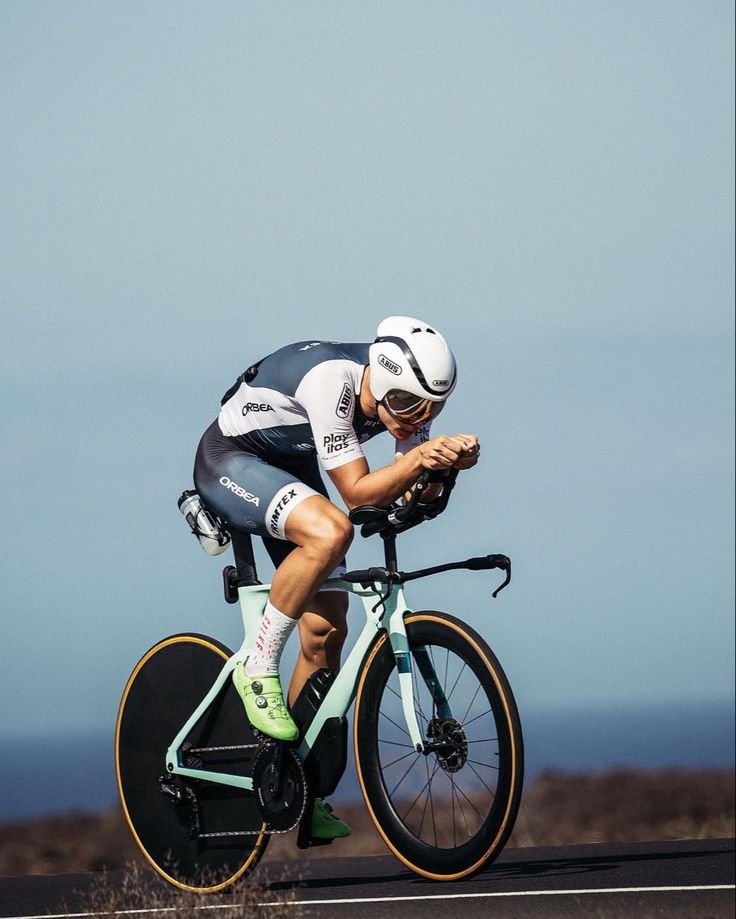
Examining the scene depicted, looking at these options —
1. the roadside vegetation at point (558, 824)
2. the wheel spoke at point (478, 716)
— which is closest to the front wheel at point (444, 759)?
the wheel spoke at point (478, 716)

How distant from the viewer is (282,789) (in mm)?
7895

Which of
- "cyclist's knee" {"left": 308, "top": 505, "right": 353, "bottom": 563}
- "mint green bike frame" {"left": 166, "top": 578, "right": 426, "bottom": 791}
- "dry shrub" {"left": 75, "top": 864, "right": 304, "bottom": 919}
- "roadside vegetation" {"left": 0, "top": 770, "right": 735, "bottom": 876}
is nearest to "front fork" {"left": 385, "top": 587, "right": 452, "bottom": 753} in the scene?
"mint green bike frame" {"left": 166, "top": 578, "right": 426, "bottom": 791}

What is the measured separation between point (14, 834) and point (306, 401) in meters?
13.3

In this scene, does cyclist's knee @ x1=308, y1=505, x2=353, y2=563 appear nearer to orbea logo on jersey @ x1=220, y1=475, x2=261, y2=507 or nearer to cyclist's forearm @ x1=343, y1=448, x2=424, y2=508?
cyclist's forearm @ x1=343, y1=448, x2=424, y2=508

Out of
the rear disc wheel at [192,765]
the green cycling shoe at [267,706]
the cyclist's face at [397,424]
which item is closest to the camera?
the cyclist's face at [397,424]

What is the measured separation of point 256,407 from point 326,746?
167 centimetres

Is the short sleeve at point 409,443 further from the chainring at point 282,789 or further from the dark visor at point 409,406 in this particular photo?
the chainring at point 282,789

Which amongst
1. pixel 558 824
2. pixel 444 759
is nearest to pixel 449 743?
pixel 444 759

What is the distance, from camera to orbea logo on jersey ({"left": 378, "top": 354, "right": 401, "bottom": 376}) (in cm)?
759

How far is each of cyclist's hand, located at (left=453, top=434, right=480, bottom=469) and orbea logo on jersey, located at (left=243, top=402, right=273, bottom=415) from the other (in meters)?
1.22

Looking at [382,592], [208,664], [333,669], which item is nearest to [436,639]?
[382,592]

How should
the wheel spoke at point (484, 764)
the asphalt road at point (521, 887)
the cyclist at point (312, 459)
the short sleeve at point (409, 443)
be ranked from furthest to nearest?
the short sleeve at point (409, 443) → the cyclist at point (312, 459) → the wheel spoke at point (484, 764) → the asphalt road at point (521, 887)

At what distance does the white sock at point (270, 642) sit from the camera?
26.0 feet

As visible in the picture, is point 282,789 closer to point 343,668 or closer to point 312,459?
point 343,668
